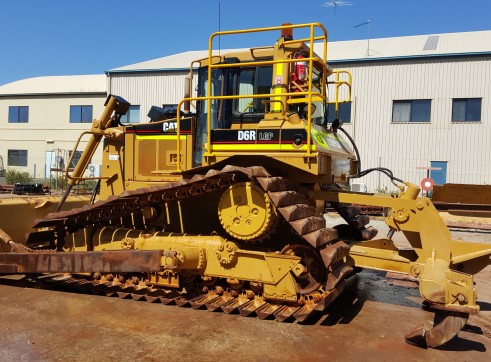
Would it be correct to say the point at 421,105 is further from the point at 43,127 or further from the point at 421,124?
the point at 43,127

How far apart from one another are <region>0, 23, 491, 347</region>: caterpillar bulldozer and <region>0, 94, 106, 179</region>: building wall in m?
29.2

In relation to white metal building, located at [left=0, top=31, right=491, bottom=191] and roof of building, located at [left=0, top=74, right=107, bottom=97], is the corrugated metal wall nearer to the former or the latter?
white metal building, located at [left=0, top=31, right=491, bottom=191]

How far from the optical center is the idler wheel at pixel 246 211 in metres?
5.38

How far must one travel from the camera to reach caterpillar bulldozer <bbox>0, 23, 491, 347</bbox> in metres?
5.27

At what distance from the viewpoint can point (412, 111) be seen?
23.1 meters

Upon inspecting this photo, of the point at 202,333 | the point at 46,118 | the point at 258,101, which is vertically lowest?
the point at 202,333

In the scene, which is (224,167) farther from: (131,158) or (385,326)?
(385,326)

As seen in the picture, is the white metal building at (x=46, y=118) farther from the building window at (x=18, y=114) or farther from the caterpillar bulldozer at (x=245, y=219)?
the caterpillar bulldozer at (x=245, y=219)

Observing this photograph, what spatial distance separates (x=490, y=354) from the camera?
15.4 ft

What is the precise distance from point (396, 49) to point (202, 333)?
23.8 metres

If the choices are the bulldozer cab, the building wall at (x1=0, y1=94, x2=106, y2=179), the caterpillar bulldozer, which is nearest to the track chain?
the caterpillar bulldozer

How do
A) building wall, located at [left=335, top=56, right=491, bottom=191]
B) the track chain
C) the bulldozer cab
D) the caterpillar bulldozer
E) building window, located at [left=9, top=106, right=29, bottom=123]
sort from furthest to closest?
building window, located at [left=9, top=106, right=29, bottom=123], building wall, located at [left=335, top=56, right=491, bottom=191], the bulldozer cab, the caterpillar bulldozer, the track chain

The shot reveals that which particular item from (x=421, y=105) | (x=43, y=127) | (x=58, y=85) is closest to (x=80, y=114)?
(x=43, y=127)

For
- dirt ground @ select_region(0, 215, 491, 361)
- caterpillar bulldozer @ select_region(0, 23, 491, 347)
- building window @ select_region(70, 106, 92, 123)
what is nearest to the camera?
dirt ground @ select_region(0, 215, 491, 361)
